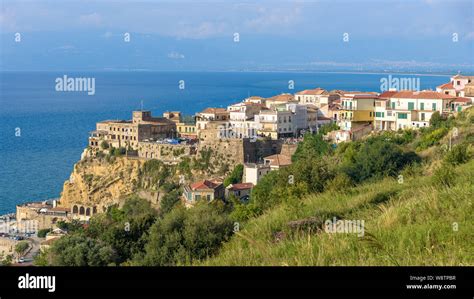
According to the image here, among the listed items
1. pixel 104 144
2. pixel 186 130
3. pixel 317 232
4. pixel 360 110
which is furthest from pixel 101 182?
pixel 317 232

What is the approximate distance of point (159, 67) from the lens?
16700 centimetres

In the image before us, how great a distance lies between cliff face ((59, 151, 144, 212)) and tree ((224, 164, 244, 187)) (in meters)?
5.04

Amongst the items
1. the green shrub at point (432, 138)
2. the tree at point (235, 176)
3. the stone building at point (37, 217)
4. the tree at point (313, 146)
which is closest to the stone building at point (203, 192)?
the tree at point (235, 176)

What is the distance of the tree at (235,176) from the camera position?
30691 millimetres

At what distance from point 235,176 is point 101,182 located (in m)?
7.93

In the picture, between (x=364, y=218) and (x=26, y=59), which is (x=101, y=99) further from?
(x=364, y=218)

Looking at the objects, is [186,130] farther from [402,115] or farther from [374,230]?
[374,230]

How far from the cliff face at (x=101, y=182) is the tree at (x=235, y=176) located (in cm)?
504

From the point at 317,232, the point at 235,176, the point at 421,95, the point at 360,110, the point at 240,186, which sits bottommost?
the point at 240,186

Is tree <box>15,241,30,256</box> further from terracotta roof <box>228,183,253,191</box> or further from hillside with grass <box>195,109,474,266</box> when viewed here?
hillside with grass <box>195,109,474,266</box>

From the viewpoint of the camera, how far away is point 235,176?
31234 millimetres

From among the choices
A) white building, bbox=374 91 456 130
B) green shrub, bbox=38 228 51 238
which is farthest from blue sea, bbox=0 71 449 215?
white building, bbox=374 91 456 130
